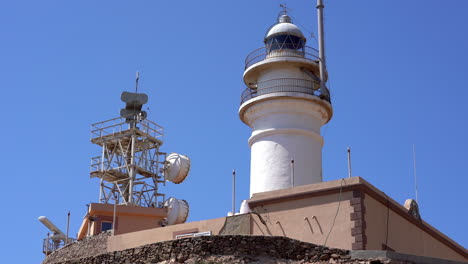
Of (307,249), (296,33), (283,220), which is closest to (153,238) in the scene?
(283,220)

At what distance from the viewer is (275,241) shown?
24688 mm

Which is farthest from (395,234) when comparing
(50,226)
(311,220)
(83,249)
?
(50,226)

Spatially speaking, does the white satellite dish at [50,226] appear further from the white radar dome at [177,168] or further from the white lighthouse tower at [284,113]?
the white lighthouse tower at [284,113]

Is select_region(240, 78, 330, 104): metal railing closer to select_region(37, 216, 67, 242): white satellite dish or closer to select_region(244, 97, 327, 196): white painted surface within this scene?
select_region(244, 97, 327, 196): white painted surface

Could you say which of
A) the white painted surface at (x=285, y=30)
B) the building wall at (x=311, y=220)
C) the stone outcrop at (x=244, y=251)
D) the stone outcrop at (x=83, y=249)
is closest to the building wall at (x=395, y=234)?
the building wall at (x=311, y=220)

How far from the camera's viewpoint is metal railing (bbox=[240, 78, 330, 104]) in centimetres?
3656

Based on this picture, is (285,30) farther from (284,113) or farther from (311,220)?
(311,220)

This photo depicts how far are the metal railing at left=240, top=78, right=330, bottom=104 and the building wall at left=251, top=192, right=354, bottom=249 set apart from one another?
9.40m

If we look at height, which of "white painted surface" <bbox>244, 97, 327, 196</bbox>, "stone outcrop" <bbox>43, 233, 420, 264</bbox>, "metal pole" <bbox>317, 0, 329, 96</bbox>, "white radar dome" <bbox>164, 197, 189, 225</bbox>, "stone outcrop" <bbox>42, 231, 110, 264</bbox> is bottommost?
"stone outcrop" <bbox>43, 233, 420, 264</bbox>

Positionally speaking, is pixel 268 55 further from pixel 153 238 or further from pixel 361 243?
pixel 361 243

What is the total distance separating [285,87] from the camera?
120 feet

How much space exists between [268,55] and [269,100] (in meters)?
2.80

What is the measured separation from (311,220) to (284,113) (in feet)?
31.3

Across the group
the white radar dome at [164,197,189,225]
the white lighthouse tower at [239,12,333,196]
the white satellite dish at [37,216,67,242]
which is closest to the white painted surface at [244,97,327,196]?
the white lighthouse tower at [239,12,333,196]
